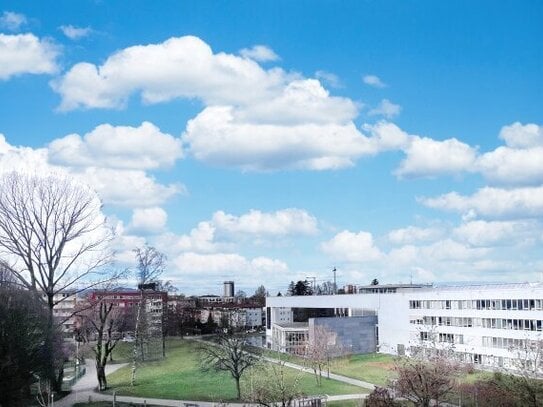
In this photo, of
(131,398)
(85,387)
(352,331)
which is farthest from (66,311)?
(131,398)

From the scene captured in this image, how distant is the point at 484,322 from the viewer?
60.7 metres

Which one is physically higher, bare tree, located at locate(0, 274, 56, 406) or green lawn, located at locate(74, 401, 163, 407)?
bare tree, located at locate(0, 274, 56, 406)

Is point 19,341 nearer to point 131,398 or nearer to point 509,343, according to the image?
point 131,398

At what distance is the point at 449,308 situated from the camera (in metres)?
66.1

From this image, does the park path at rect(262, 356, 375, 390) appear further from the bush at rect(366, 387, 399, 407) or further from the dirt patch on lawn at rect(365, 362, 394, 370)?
the bush at rect(366, 387, 399, 407)

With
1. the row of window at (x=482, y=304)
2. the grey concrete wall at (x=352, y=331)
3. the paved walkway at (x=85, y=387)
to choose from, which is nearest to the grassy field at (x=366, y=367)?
the grey concrete wall at (x=352, y=331)

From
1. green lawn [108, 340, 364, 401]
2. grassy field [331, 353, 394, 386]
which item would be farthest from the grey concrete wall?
green lawn [108, 340, 364, 401]

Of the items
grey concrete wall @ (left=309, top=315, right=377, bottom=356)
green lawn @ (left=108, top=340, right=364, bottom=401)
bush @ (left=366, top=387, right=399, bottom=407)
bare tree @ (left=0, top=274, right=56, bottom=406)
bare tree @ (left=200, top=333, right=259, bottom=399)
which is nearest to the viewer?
bush @ (left=366, top=387, right=399, bottom=407)

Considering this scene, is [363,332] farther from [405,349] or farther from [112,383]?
[112,383]

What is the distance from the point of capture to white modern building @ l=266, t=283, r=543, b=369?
5512 cm

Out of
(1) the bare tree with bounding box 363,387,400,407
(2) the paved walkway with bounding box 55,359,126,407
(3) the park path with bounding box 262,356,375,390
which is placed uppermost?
(1) the bare tree with bounding box 363,387,400,407

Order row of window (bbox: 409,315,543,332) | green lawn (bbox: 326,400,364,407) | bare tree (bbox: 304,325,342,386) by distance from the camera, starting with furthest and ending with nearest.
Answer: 1. bare tree (bbox: 304,325,342,386)
2. row of window (bbox: 409,315,543,332)
3. green lawn (bbox: 326,400,364,407)

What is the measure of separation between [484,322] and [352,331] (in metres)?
18.3

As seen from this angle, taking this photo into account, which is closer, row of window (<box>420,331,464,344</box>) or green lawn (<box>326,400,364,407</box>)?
green lawn (<box>326,400,364,407</box>)
